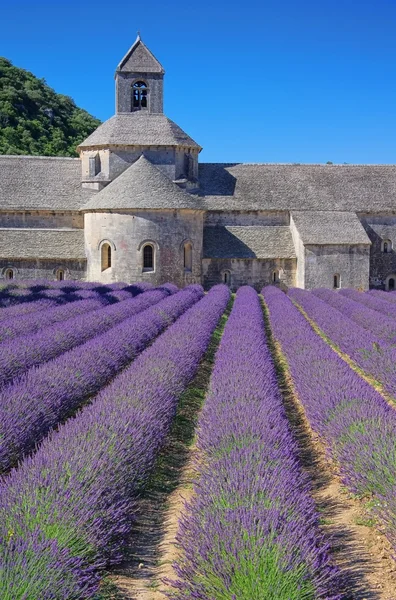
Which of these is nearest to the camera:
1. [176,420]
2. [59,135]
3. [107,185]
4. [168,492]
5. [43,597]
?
[43,597]

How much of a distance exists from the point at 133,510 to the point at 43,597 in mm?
1655

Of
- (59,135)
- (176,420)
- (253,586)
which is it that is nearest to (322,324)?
(176,420)

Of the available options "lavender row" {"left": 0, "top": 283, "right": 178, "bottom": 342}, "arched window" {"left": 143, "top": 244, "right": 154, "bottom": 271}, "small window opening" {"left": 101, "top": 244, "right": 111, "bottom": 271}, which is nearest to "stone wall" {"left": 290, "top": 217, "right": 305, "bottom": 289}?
"arched window" {"left": 143, "top": 244, "right": 154, "bottom": 271}

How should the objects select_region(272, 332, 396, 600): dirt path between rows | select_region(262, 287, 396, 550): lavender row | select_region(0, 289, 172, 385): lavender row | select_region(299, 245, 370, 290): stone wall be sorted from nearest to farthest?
select_region(272, 332, 396, 600): dirt path between rows, select_region(262, 287, 396, 550): lavender row, select_region(0, 289, 172, 385): lavender row, select_region(299, 245, 370, 290): stone wall

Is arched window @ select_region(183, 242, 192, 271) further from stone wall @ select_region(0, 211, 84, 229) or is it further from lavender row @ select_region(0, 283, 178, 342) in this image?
lavender row @ select_region(0, 283, 178, 342)

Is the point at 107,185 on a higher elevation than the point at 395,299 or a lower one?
higher

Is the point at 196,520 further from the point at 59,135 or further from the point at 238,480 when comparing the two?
the point at 59,135

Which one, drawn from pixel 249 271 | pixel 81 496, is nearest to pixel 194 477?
pixel 81 496

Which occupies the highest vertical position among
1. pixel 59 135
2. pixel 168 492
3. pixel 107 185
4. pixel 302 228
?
pixel 59 135

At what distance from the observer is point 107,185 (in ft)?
95.1

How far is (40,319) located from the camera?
13.5 metres

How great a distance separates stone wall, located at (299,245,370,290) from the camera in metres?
28.7

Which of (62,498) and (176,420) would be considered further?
(176,420)

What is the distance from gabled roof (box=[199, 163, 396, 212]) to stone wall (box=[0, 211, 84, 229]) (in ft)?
20.8
